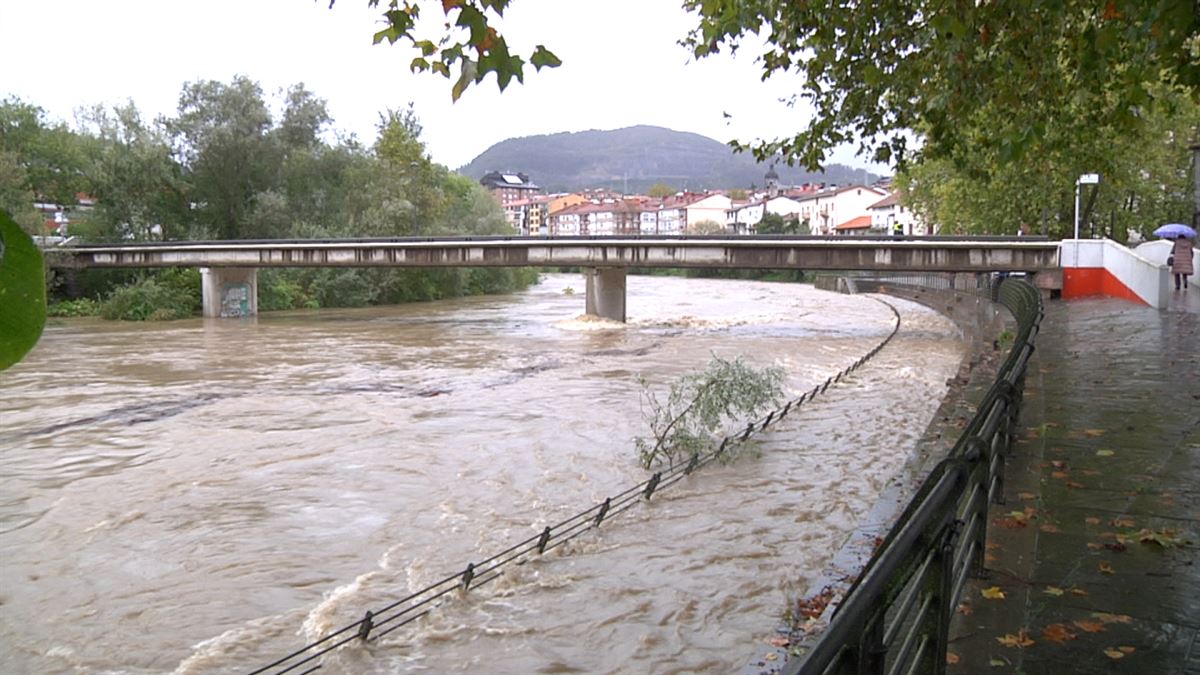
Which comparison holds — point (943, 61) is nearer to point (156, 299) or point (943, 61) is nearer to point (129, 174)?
point (156, 299)

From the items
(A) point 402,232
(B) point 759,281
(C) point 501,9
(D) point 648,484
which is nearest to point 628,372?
(D) point 648,484

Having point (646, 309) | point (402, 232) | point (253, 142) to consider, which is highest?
point (253, 142)

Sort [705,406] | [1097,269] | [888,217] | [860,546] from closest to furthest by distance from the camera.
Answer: [860,546] < [705,406] < [1097,269] < [888,217]

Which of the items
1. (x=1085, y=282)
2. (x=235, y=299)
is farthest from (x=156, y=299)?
(x=1085, y=282)

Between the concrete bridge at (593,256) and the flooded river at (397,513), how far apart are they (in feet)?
35.4

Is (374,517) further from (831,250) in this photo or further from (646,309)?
(646,309)

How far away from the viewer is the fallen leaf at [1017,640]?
4027 mm

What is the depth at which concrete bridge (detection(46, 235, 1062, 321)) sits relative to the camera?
114 ft

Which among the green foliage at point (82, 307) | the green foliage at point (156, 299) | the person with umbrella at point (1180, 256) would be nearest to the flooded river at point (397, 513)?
the person with umbrella at point (1180, 256)

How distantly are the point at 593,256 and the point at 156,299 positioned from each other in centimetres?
2070

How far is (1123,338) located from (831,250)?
21.3 metres

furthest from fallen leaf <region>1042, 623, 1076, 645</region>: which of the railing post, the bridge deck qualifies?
the bridge deck

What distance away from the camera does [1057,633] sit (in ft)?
13.5

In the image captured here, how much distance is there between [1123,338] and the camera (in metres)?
16.2
